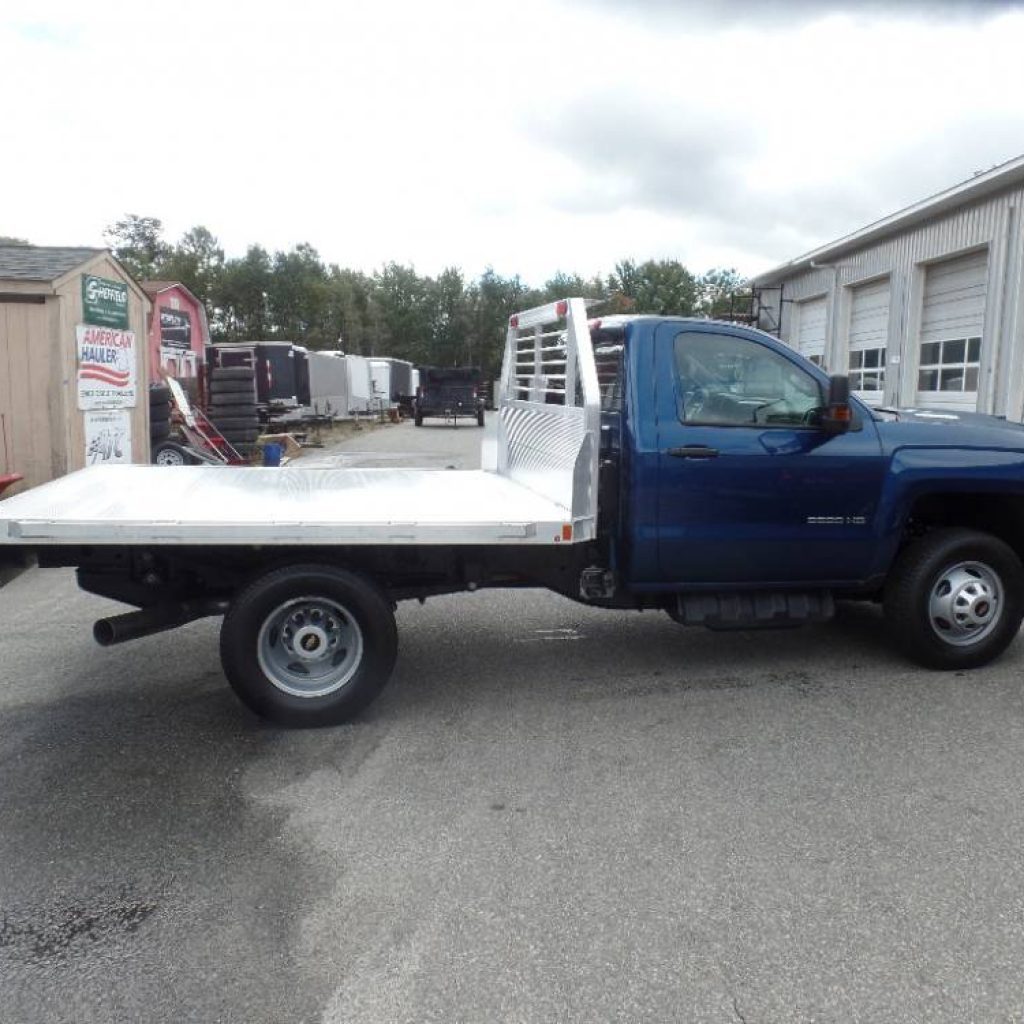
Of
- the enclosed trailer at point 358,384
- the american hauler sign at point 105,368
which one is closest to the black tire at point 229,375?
the american hauler sign at point 105,368

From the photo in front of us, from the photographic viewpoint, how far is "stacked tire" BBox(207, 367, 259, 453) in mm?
19703

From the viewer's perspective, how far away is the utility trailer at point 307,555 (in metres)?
4.42

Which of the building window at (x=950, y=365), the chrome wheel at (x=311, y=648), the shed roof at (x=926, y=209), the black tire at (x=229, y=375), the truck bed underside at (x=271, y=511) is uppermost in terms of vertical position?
the shed roof at (x=926, y=209)

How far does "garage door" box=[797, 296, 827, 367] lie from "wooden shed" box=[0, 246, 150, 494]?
17470mm

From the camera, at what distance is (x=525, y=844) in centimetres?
361

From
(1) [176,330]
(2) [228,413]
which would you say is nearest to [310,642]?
(2) [228,413]

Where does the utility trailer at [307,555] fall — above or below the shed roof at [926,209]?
below

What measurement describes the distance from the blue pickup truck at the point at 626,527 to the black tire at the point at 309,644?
0.4 inches

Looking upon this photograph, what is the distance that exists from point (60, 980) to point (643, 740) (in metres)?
2.69

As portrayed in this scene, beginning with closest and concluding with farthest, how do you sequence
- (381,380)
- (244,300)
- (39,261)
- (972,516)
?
(972,516) < (39,261) < (381,380) < (244,300)

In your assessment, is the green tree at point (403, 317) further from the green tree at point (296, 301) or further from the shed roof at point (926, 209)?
the shed roof at point (926, 209)

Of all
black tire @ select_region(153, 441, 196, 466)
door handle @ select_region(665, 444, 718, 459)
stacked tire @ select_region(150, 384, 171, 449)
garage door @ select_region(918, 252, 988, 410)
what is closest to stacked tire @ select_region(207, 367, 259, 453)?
black tire @ select_region(153, 441, 196, 466)

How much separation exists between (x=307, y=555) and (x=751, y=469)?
7.78 feet

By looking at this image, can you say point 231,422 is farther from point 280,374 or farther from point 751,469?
point 751,469
